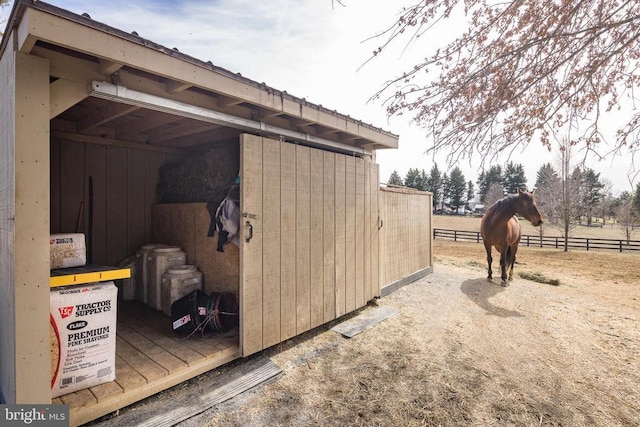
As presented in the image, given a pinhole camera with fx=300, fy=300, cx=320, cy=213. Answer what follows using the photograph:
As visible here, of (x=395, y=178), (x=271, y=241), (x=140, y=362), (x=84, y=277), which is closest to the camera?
(x=84, y=277)

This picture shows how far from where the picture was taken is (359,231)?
3922mm

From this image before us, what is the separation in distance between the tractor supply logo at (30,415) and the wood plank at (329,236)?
7.54 ft

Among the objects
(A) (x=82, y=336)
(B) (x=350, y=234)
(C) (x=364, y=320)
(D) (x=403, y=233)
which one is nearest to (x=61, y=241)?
(A) (x=82, y=336)

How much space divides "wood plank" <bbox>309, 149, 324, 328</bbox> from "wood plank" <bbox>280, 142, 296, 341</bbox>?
10.5 inches

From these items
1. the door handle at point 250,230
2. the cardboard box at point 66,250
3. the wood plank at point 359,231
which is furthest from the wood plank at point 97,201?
the wood plank at point 359,231

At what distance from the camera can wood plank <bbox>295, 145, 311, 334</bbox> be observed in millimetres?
3053

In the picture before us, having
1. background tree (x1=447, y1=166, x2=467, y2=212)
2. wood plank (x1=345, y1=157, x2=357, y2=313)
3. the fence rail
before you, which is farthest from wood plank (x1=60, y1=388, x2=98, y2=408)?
background tree (x1=447, y1=166, x2=467, y2=212)

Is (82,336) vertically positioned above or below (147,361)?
above

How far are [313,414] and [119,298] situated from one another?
122 inches

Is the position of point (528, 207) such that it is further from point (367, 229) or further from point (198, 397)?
point (198, 397)

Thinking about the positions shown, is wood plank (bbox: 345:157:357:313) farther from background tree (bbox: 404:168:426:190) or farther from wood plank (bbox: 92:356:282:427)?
background tree (bbox: 404:168:426:190)

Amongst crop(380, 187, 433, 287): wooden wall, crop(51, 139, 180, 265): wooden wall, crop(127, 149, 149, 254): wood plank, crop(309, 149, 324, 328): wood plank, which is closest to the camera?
crop(309, 149, 324, 328): wood plank

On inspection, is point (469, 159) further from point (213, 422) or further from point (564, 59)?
point (213, 422)

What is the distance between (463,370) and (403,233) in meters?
3.01
